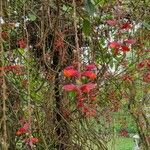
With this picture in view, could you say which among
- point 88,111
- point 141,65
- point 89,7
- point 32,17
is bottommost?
point 88,111

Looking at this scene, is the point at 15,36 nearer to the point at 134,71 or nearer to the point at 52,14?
the point at 52,14

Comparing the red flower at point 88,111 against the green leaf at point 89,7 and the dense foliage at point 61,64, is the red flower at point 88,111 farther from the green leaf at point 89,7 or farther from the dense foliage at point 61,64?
the green leaf at point 89,7

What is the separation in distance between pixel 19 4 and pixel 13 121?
71cm

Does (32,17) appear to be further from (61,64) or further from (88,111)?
(88,111)

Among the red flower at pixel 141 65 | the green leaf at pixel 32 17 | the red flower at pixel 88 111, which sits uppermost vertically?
the green leaf at pixel 32 17

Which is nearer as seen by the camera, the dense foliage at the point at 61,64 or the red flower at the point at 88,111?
the red flower at the point at 88,111

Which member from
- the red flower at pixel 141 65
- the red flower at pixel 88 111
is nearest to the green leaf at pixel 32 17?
the red flower at pixel 88 111

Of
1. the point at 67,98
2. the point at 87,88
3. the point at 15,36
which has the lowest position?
the point at 87,88

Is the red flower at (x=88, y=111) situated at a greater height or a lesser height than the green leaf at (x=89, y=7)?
lesser

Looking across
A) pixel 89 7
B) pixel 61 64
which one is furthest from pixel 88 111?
pixel 89 7

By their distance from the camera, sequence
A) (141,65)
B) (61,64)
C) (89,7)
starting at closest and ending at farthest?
1. (89,7)
2. (61,64)
3. (141,65)

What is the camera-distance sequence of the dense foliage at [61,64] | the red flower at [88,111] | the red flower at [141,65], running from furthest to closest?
the red flower at [141,65]
the dense foliage at [61,64]
the red flower at [88,111]

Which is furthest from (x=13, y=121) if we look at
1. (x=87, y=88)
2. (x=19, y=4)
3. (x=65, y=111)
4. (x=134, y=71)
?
(x=134, y=71)

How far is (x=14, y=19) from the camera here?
2.48m
